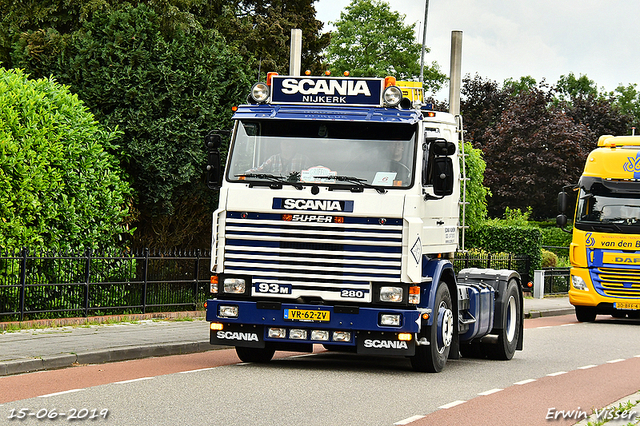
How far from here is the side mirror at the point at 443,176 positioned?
11898mm

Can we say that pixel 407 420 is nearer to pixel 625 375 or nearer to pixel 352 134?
pixel 352 134

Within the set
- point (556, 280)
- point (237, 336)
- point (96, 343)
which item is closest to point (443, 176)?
point (237, 336)

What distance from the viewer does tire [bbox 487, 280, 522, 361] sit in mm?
14977

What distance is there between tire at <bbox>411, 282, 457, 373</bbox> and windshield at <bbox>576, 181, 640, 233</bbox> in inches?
435

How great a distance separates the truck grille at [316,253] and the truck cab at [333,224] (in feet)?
0.04

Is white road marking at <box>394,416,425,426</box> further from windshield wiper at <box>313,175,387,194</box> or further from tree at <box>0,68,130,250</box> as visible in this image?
tree at <box>0,68,130,250</box>

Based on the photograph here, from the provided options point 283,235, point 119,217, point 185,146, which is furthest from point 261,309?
point 185,146

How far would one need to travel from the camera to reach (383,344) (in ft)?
38.1

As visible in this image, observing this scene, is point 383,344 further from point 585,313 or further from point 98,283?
point 585,313

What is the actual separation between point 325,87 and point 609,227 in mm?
12123

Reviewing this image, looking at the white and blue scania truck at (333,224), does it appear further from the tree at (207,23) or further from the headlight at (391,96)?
the tree at (207,23)

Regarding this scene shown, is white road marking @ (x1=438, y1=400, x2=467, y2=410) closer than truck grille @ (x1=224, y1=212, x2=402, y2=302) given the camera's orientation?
Yes

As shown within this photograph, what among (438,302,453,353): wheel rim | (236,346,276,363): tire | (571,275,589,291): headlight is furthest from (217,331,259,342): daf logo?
(571,275,589,291): headlight

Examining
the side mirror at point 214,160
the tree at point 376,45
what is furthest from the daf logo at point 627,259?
the tree at point 376,45
